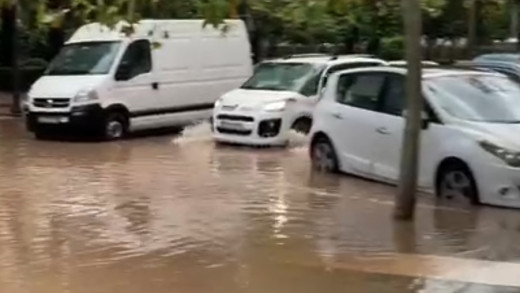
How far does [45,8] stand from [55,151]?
358 inches

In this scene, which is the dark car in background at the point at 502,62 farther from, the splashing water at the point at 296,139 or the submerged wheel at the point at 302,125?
the splashing water at the point at 296,139

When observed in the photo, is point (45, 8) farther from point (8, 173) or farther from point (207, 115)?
point (207, 115)

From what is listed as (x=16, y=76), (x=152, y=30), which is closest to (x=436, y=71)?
(x=152, y=30)

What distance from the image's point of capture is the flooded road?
8.96 metres

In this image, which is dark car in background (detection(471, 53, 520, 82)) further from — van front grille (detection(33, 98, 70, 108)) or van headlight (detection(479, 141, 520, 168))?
van headlight (detection(479, 141, 520, 168))

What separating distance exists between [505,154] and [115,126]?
33.2ft

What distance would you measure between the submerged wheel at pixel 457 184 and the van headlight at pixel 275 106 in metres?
6.09

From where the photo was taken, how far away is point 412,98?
448 inches

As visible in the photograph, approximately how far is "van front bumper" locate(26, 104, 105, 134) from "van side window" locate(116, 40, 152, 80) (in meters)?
0.85

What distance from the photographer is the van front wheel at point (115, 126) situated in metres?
20.5

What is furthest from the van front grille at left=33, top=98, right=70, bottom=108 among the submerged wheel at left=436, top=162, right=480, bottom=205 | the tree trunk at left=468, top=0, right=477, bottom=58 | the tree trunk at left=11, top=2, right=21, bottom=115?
the tree trunk at left=468, top=0, right=477, bottom=58

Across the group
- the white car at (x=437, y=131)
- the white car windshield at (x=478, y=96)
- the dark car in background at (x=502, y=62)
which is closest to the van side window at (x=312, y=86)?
the white car at (x=437, y=131)

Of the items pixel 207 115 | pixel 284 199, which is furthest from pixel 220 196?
pixel 207 115

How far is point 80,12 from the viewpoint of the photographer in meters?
10.8
